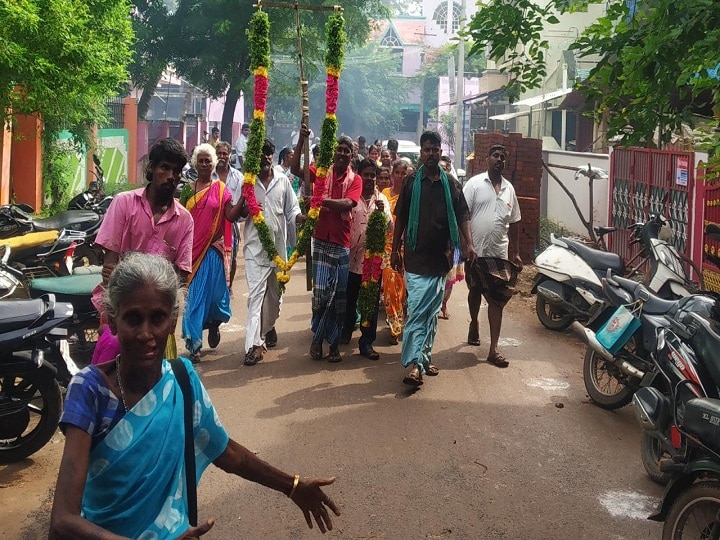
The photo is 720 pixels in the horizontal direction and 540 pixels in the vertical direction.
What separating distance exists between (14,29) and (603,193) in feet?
32.6

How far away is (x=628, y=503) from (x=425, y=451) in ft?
4.34

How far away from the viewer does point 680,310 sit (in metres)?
5.25

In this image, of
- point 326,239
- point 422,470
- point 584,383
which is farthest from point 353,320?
point 422,470

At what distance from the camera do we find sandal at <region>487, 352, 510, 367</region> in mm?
8016

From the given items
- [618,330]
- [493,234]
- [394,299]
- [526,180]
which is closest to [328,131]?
[493,234]

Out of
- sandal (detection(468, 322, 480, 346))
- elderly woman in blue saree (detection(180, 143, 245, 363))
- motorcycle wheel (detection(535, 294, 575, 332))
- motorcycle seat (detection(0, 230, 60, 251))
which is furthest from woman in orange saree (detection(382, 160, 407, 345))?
motorcycle seat (detection(0, 230, 60, 251))

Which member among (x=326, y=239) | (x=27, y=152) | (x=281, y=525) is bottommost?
(x=281, y=525)

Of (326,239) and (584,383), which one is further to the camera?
(326,239)

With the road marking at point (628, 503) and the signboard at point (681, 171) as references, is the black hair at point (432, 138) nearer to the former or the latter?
the road marking at point (628, 503)

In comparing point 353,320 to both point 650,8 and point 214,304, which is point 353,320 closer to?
point 214,304

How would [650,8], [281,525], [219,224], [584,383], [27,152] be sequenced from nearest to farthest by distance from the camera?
[281,525] → [650,8] → [584,383] → [219,224] → [27,152]

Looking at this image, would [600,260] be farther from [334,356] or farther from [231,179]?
[231,179]

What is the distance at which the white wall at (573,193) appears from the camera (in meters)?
15.7

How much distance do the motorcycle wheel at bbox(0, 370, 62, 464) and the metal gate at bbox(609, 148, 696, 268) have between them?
6.54m
